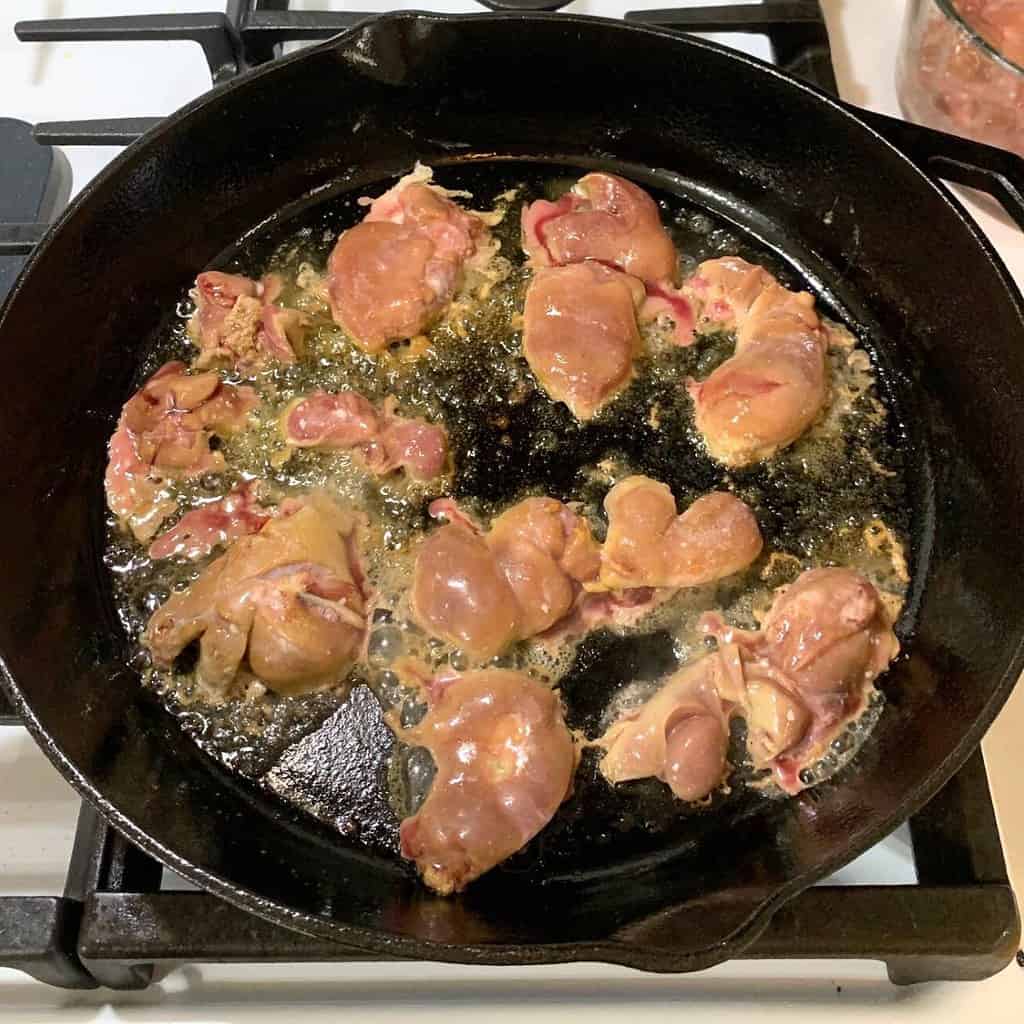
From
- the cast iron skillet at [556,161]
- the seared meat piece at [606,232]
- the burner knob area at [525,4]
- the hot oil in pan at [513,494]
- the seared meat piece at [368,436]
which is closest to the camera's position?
the cast iron skillet at [556,161]

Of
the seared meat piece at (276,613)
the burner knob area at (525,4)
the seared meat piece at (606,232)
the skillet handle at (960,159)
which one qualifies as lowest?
the seared meat piece at (276,613)

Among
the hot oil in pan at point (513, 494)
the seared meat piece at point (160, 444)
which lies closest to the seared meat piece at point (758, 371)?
the hot oil in pan at point (513, 494)

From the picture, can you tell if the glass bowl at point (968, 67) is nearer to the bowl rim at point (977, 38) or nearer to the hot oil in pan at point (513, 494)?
the bowl rim at point (977, 38)

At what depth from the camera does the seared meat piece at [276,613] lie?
3.27ft

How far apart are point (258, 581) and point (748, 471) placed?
55 centimetres

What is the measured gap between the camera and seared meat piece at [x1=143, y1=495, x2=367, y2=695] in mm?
997

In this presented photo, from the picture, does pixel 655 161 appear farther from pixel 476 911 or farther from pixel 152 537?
pixel 476 911

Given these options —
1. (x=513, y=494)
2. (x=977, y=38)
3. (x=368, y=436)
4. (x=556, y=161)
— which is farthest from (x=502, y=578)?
(x=977, y=38)

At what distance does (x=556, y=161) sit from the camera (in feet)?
4.42

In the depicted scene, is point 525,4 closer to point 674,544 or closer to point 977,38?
point 977,38

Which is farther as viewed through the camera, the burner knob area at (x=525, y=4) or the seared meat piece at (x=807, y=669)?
the burner knob area at (x=525, y=4)

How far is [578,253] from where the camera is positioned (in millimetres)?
1224

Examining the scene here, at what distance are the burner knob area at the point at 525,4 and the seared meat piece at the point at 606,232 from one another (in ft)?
1.06

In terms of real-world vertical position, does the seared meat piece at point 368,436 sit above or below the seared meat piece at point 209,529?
above
